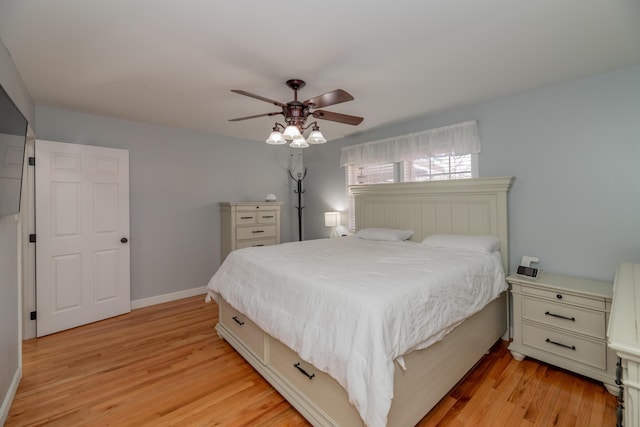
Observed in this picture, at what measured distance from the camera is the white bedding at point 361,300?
4.50 feet

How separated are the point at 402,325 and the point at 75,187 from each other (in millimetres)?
3677

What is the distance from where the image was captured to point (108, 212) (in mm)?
3410

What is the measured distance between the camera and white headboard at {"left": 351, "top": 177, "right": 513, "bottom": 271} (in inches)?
112

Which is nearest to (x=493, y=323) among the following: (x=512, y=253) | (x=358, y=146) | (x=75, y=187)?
(x=512, y=253)

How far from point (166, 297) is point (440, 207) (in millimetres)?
3766

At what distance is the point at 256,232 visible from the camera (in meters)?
4.38

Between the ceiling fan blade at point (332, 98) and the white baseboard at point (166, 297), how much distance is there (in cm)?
332

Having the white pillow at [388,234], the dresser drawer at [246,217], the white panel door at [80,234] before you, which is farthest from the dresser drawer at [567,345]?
the white panel door at [80,234]

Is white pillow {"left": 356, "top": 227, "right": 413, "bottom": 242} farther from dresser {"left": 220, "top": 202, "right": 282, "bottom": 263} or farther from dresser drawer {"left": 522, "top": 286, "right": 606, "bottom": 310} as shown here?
dresser {"left": 220, "top": 202, "right": 282, "bottom": 263}

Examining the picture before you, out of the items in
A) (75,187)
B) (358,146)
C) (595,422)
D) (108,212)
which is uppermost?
(358,146)

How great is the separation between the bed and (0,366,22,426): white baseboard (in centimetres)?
142

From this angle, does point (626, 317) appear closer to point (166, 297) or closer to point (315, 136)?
point (315, 136)

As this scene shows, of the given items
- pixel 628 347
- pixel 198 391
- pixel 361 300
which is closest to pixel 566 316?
pixel 628 347

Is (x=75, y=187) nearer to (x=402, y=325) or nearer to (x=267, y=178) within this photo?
(x=267, y=178)
